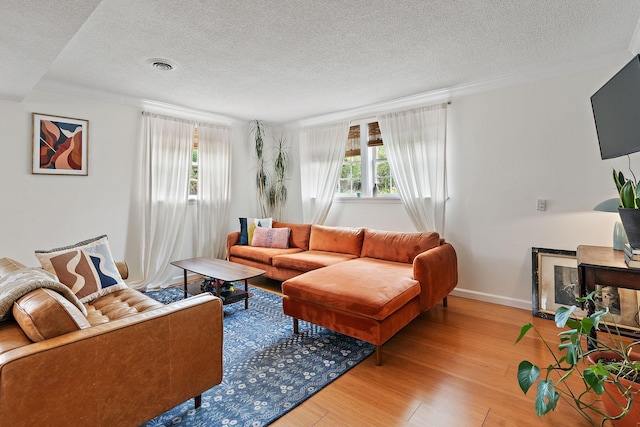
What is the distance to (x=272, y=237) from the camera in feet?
14.5

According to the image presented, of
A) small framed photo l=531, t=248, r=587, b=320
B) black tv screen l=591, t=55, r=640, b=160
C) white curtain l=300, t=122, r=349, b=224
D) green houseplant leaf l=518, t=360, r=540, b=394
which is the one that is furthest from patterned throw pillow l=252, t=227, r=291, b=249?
black tv screen l=591, t=55, r=640, b=160

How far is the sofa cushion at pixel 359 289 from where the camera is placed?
2.22 m

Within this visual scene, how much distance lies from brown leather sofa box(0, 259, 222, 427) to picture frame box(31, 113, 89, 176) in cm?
258

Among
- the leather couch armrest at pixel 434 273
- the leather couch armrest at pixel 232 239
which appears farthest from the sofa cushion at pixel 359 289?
the leather couch armrest at pixel 232 239

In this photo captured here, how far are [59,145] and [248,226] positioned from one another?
2363 mm

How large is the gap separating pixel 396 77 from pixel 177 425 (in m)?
3.34

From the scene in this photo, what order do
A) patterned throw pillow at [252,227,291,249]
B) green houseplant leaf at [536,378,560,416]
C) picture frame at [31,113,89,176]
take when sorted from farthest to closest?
patterned throw pillow at [252,227,291,249] < picture frame at [31,113,89,176] < green houseplant leaf at [536,378,560,416]

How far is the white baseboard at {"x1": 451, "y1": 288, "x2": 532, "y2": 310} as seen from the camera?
127 inches

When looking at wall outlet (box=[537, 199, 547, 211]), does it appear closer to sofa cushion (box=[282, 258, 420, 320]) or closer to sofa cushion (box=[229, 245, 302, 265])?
sofa cushion (box=[282, 258, 420, 320])

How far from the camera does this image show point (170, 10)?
1979 millimetres

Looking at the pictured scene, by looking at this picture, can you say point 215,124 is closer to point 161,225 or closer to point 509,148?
point 161,225

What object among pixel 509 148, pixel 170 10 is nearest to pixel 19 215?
pixel 170 10

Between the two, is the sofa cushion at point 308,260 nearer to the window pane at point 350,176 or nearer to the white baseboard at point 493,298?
the window pane at point 350,176

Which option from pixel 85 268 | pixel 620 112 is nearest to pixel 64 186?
pixel 85 268
